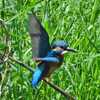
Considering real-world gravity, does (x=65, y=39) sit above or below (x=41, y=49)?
below

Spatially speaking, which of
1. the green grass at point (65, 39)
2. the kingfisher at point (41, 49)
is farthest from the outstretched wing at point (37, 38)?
the green grass at point (65, 39)

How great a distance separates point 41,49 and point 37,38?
0.12ft

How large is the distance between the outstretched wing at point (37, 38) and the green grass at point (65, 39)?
840 millimetres

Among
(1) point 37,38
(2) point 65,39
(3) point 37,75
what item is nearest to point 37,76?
(3) point 37,75

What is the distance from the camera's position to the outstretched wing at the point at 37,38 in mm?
1284

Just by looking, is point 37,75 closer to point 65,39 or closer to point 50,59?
point 50,59

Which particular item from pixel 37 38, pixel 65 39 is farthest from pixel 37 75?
pixel 65 39

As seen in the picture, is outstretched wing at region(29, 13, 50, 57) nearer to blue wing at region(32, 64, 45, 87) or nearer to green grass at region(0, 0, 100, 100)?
blue wing at region(32, 64, 45, 87)

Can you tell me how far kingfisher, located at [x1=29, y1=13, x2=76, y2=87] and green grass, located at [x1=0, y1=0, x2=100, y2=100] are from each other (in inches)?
29.6

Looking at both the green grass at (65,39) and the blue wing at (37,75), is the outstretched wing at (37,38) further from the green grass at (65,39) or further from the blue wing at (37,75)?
the green grass at (65,39)

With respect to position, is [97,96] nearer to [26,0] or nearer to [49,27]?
[49,27]

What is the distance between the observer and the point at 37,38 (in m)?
1.31

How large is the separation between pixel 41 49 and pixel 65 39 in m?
1.05

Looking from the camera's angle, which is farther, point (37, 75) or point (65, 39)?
point (65, 39)
